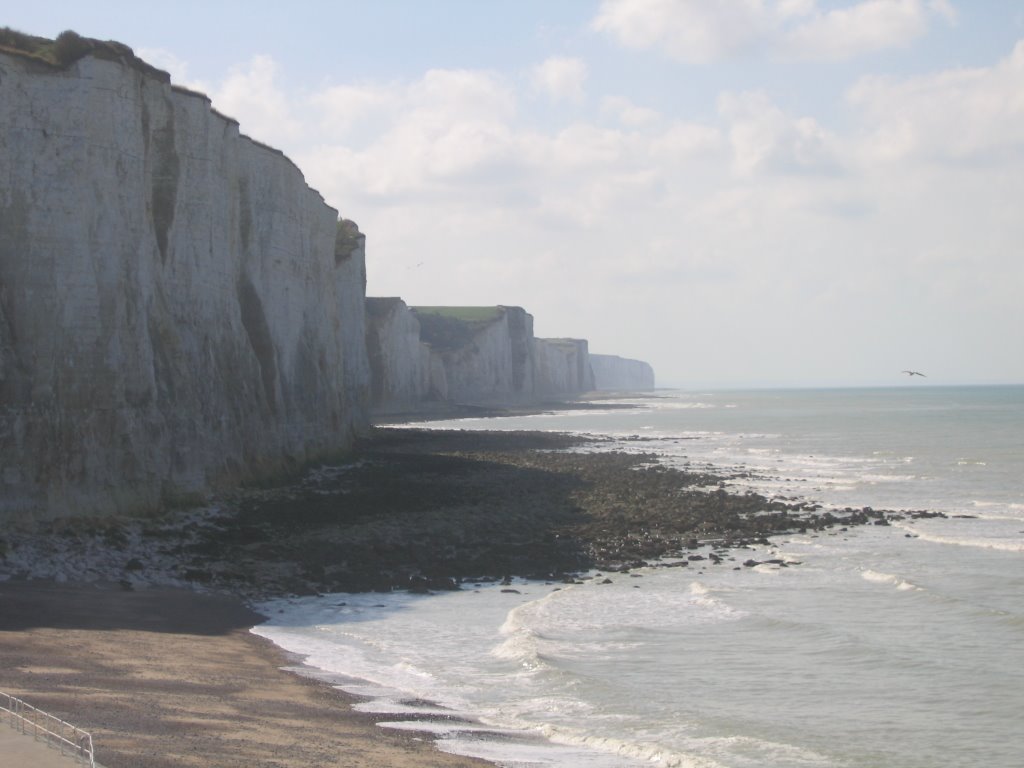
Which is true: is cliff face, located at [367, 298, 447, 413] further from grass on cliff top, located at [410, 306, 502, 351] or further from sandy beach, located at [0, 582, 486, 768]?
sandy beach, located at [0, 582, 486, 768]

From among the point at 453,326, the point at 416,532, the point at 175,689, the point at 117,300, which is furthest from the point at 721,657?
the point at 453,326

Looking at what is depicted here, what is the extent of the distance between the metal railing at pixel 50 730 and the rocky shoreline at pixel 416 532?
7.55 metres

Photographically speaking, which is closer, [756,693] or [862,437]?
[756,693]

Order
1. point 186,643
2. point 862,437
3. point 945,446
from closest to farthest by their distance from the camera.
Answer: point 186,643 → point 945,446 → point 862,437

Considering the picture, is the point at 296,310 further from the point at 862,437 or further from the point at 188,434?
the point at 862,437

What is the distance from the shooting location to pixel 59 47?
2075cm

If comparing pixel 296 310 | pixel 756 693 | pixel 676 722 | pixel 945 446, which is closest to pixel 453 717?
pixel 676 722

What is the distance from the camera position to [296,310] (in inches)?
1340

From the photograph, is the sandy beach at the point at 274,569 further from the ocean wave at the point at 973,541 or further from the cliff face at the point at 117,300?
the ocean wave at the point at 973,541

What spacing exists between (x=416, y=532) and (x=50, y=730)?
46.0ft

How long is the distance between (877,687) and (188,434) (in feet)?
48.7

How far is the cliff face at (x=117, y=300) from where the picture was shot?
19.3 m

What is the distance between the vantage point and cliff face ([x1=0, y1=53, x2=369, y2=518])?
19312 mm

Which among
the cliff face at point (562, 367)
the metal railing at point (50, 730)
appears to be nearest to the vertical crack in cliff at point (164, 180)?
the metal railing at point (50, 730)
